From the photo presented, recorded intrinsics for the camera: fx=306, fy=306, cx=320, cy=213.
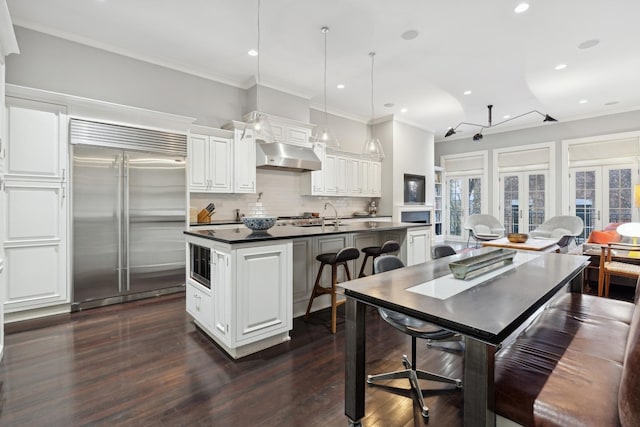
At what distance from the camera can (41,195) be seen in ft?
10.4

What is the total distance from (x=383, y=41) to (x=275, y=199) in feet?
9.80

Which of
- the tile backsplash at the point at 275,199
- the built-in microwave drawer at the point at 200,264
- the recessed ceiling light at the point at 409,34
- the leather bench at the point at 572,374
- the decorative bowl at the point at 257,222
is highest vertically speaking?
the recessed ceiling light at the point at 409,34

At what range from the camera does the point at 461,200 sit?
895 centimetres

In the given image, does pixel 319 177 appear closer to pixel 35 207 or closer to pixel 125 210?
pixel 125 210

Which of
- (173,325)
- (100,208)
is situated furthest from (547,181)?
(100,208)

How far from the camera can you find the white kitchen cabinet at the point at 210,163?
4.28m

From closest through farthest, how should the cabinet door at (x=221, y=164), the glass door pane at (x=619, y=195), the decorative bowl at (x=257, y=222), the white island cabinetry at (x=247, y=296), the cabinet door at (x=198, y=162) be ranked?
the white island cabinetry at (x=247, y=296) < the decorative bowl at (x=257, y=222) < the cabinet door at (x=198, y=162) < the cabinet door at (x=221, y=164) < the glass door pane at (x=619, y=195)

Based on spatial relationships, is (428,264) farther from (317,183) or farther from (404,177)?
(404,177)

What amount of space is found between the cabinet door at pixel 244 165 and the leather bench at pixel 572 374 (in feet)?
13.0

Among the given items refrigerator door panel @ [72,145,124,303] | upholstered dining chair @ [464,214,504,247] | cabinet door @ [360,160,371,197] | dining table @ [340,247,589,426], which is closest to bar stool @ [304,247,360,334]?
dining table @ [340,247,589,426]

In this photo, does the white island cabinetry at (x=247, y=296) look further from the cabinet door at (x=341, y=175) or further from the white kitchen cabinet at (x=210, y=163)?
the cabinet door at (x=341, y=175)

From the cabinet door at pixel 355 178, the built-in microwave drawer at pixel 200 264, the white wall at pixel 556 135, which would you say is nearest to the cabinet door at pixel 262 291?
the built-in microwave drawer at pixel 200 264

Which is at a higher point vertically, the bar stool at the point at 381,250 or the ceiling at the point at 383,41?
the ceiling at the point at 383,41

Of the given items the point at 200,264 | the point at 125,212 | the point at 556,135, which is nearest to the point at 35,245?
the point at 125,212
